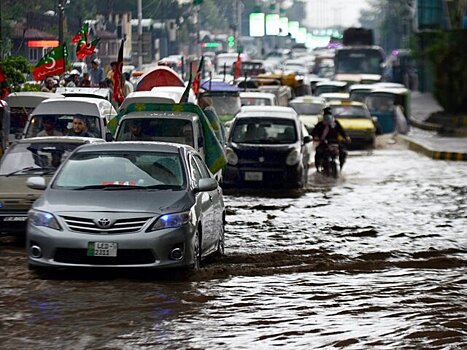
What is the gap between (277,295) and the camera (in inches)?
527

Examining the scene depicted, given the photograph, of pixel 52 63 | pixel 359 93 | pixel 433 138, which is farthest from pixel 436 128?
pixel 52 63

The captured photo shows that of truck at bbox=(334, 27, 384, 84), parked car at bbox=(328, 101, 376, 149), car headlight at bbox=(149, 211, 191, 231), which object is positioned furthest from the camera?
truck at bbox=(334, 27, 384, 84)

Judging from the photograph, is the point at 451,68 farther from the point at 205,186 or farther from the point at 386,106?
the point at 205,186

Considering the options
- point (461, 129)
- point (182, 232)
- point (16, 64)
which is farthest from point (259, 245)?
point (461, 129)

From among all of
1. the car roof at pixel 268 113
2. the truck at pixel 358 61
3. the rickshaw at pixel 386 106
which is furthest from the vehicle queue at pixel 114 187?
the truck at pixel 358 61

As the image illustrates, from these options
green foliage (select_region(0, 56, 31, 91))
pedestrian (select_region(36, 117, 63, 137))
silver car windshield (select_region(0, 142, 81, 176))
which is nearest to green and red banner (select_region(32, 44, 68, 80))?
green foliage (select_region(0, 56, 31, 91))

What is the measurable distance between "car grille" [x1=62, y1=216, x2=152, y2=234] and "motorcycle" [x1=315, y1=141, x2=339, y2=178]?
1629 cm

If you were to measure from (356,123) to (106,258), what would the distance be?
28.2m

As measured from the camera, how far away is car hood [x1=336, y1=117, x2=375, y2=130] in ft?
133

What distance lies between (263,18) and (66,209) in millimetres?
151351

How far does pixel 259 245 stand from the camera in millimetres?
17750

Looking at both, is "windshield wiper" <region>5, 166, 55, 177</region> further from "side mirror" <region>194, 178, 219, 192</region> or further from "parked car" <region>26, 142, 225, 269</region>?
"side mirror" <region>194, 178, 219, 192</region>

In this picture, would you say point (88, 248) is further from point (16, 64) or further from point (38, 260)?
point (16, 64)

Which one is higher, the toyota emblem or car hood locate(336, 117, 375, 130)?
the toyota emblem
